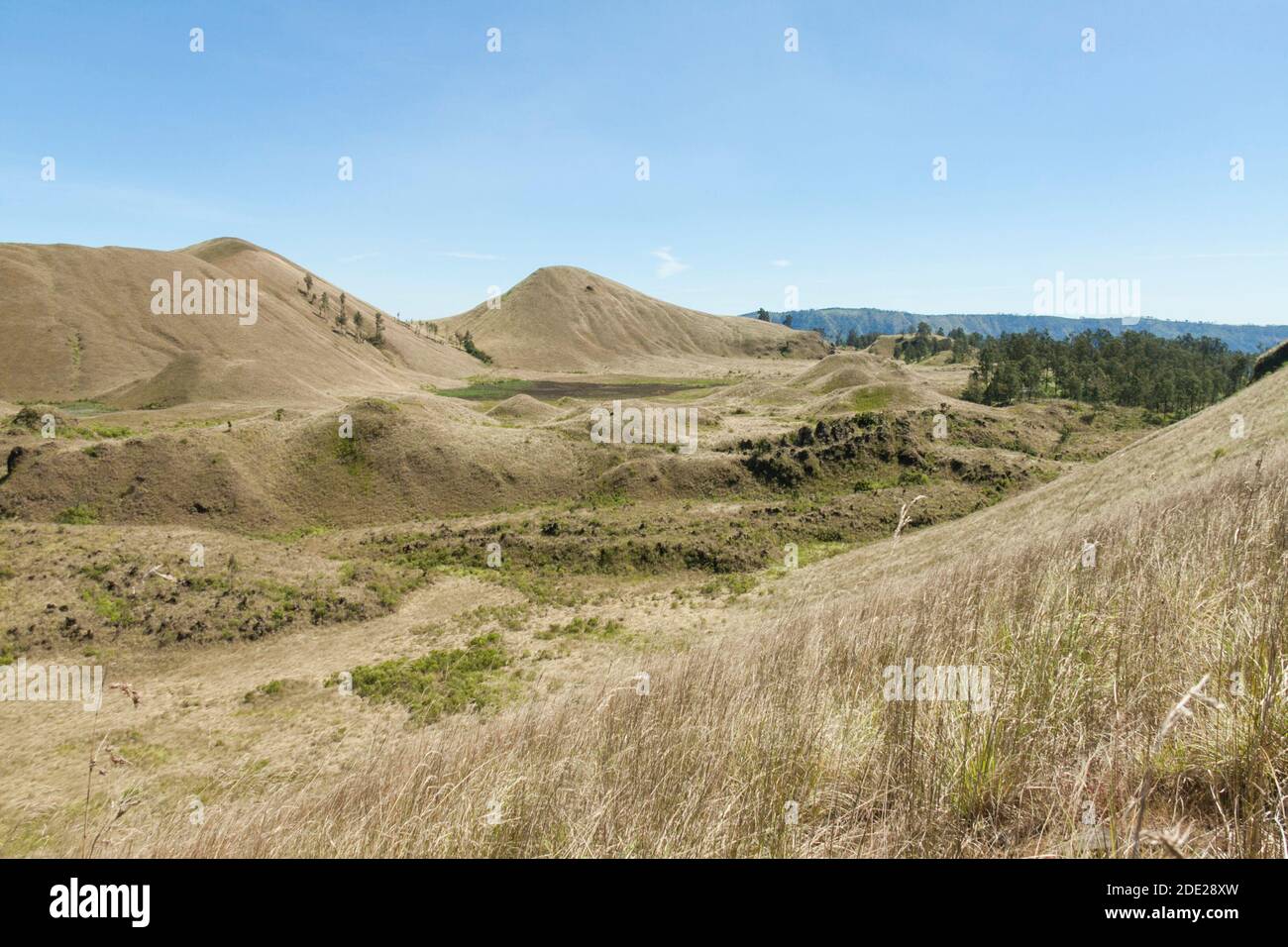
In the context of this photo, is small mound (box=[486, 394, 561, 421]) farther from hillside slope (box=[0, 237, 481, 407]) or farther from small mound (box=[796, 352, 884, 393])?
small mound (box=[796, 352, 884, 393])

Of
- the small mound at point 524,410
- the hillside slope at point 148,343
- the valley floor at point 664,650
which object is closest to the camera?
the valley floor at point 664,650

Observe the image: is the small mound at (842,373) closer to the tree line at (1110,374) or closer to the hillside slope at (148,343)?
the tree line at (1110,374)

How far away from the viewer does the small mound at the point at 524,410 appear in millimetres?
66875

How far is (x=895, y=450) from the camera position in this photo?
41.2 m

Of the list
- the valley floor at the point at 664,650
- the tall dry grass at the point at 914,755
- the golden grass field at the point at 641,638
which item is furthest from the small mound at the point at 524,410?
the tall dry grass at the point at 914,755

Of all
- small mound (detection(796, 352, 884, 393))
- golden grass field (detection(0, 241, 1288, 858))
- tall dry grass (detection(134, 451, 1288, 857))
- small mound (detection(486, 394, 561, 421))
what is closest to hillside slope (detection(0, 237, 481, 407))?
golden grass field (detection(0, 241, 1288, 858))

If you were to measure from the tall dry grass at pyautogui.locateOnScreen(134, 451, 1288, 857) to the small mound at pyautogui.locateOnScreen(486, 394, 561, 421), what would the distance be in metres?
61.7

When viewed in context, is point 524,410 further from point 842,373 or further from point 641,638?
point 641,638

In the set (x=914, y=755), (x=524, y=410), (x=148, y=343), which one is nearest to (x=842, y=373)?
(x=524, y=410)

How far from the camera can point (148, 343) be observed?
9481cm

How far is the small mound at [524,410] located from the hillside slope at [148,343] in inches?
1014

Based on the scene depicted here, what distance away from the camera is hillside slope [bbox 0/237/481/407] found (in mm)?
76750
